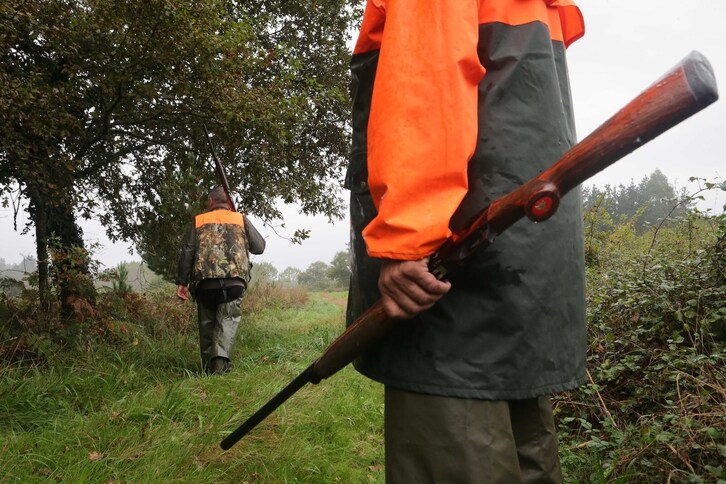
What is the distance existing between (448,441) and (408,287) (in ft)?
1.36

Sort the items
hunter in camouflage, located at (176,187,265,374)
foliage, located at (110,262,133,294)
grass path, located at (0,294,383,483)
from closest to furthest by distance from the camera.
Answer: grass path, located at (0,294,383,483) < hunter in camouflage, located at (176,187,265,374) < foliage, located at (110,262,133,294)

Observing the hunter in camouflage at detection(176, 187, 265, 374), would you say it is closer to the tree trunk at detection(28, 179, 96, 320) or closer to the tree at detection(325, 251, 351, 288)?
the tree trunk at detection(28, 179, 96, 320)

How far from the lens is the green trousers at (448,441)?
1193 mm

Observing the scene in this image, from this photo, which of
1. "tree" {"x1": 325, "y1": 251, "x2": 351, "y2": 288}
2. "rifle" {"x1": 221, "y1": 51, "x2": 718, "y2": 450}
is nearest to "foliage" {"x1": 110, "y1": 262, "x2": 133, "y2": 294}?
"rifle" {"x1": 221, "y1": 51, "x2": 718, "y2": 450}

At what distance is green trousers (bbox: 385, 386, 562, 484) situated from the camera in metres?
1.19

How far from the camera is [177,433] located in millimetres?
2854

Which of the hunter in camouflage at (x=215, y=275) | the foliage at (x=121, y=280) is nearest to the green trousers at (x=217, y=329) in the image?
the hunter in camouflage at (x=215, y=275)

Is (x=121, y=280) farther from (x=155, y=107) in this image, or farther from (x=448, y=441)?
(x=448, y=441)

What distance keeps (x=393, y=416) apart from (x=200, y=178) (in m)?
6.84

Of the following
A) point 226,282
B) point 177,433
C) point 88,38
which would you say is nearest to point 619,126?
point 177,433

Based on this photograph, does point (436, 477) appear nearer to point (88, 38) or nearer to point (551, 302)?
point (551, 302)

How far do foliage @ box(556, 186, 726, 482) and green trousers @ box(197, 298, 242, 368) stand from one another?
3625mm

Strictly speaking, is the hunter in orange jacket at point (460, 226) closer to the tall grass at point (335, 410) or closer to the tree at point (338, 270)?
the tall grass at point (335, 410)

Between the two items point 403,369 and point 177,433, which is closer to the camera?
point 403,369
